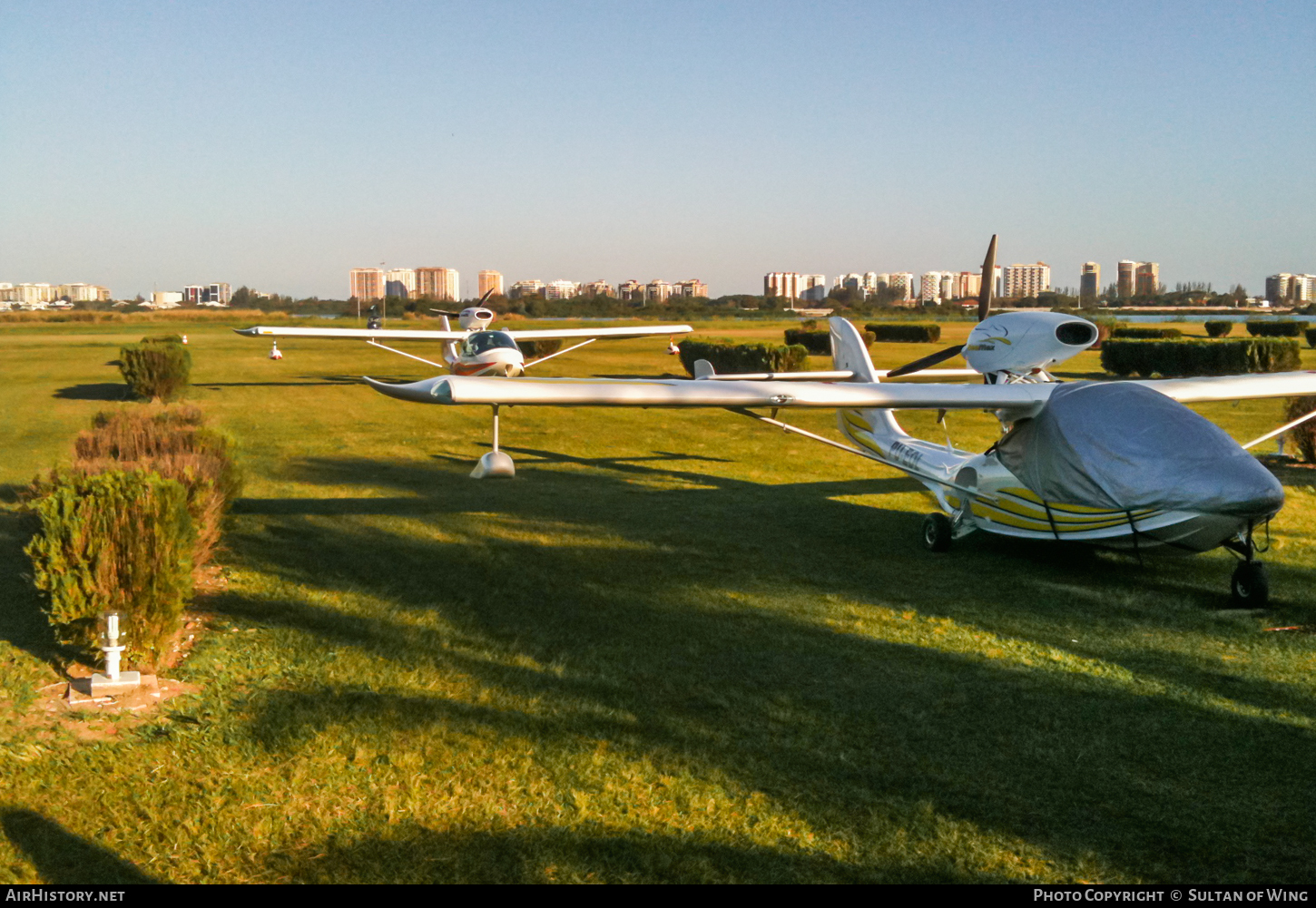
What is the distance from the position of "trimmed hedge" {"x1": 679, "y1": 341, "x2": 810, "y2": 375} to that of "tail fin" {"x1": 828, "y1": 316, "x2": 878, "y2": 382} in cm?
1608

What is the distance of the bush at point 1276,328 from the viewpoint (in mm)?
47500

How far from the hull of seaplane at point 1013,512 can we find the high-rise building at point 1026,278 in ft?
461

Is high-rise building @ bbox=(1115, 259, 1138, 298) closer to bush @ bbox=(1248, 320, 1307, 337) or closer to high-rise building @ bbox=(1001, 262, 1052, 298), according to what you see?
high-rise building @ bbox=(1001, 262, 1052, 298)

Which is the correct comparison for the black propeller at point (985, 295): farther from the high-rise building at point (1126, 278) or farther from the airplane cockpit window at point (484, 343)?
the high-rise building at point (1126, 278)

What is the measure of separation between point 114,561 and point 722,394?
5.63m

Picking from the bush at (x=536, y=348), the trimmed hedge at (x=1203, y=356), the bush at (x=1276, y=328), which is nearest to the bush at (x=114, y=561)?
the trimmed hedge at (x=1203, y=356)

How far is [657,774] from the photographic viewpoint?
5.38m

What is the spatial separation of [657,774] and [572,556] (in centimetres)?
510

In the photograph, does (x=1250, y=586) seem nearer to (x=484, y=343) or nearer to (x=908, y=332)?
(x=484, y=343)

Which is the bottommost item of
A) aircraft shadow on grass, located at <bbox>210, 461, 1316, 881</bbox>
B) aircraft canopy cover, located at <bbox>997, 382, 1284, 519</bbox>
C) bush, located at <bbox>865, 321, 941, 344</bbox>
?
aircraft shadow on grass, located at <bbox>210, 461, 1316, 881</bbox>

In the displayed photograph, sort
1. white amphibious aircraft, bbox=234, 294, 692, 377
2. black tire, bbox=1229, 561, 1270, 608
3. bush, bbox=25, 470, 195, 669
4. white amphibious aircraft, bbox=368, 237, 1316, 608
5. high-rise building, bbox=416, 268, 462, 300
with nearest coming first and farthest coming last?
bush, bbox=25, 470, 195, 669 < white amphibious aircraft, bbox=368, 237, 1316, 608 < black tire, bbox=1229, 561, 1270, 608 < white amphibious aircraft, bbox=234, 294, 692, 377 < high-rise building, bbox=416, 268, 462, 300

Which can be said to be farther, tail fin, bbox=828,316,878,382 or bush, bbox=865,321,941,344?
bush, bbox=865,321,941,344

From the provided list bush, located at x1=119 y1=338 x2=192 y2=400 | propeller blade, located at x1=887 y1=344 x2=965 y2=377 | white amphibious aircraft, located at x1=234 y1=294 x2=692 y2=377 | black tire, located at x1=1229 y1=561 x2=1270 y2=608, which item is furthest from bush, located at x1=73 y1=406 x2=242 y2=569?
bush, located at x1=119 y1=338 x2=192 y2=400

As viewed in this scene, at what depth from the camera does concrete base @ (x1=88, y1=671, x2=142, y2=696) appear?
6410mm
